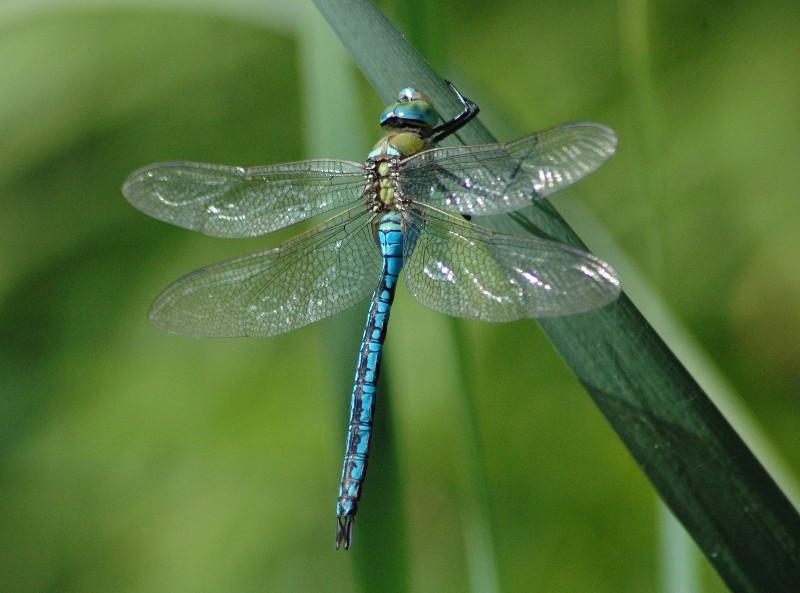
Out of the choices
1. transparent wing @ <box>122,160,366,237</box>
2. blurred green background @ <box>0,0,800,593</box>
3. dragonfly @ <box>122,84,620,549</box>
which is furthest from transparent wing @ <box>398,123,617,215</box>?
blurred green background @ <box>0,0,800,593</box>

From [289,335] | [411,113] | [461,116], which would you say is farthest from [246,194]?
[289,335]

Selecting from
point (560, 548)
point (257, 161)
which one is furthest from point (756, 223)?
point (257, 161)

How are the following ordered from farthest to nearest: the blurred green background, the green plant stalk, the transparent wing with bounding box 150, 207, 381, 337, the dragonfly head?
the blurred green background
the transparent wing with bounding box 150, 207, 381, 337
the dragonfly head
the green plant stalk

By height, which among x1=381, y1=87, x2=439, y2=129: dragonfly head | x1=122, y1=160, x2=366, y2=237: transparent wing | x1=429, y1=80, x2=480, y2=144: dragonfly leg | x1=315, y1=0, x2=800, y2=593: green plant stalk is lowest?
x1=315, y1=0, x2=800, y2=593: green plant stalk

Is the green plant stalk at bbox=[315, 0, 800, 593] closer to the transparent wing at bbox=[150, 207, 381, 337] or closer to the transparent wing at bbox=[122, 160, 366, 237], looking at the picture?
the transparent wing at bbox=[150, 207, 381, 337]

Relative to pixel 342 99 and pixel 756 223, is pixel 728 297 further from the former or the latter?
pixel 342 99

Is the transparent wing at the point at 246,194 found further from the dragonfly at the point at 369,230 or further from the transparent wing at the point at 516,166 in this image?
the transparent wing at the point at 516,166

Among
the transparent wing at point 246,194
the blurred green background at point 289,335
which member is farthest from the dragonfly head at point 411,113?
the blurred green background at point 289,335
